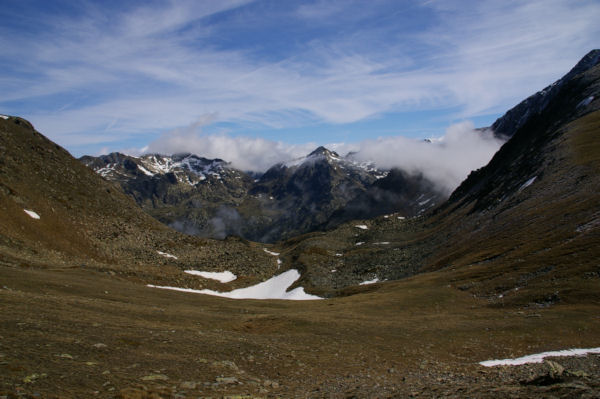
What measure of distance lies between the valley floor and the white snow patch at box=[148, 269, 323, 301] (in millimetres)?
50642

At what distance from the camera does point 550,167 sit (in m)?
98.2

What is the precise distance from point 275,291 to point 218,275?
58.7 ft

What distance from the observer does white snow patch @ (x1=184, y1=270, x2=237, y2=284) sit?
10542cm

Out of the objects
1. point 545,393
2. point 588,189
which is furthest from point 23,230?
point 588,189

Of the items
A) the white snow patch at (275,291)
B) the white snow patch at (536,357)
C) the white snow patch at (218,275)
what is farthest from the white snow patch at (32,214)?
the white snow patch at (536,357)

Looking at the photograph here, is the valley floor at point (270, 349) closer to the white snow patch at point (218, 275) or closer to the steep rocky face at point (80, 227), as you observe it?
the steep rocky face at point (80, 227)

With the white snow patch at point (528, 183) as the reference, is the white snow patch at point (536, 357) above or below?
below

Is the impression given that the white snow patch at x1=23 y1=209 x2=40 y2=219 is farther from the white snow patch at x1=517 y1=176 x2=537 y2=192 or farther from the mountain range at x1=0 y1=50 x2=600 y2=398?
the white snow patch at x1=517 y1=176 x2=537 y2=192

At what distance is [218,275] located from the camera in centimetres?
10969

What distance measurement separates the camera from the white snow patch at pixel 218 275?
105m

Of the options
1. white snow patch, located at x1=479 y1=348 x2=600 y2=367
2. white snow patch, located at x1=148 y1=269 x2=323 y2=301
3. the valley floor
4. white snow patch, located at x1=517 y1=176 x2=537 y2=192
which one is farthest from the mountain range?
white snow patch, located at x1=148 y1=269 x2=323 y2=301

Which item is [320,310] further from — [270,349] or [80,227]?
[80,227]

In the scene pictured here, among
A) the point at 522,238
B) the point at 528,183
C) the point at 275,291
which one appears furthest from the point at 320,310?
the point at 528,183

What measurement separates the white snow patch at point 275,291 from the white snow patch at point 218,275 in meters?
7.05
